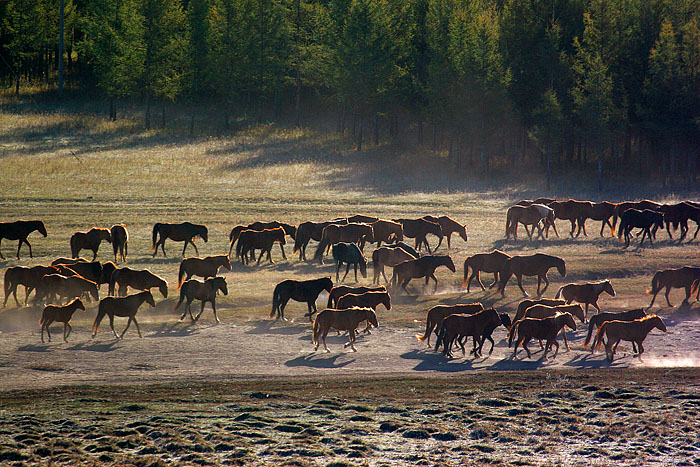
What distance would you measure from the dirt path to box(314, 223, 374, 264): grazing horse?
350 inches

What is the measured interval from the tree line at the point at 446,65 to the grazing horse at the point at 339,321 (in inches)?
1590

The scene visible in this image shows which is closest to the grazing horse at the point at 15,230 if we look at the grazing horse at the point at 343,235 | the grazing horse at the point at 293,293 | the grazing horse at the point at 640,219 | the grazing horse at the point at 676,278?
the grazing horse at the point at 343,235

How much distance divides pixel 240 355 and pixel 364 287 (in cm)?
505

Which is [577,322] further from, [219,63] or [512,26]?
[219,63]

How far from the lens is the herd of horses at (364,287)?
62.0ft

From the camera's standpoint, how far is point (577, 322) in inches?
879

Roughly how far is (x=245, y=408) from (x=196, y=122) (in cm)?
6556

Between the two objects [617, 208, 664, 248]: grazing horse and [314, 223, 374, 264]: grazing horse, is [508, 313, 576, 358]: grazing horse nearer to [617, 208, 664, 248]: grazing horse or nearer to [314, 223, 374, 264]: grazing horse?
[314, 223, 374, 264]: grazing horse

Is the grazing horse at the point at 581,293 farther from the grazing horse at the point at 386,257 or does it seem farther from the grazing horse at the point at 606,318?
the grazing horse at the point at 386,257

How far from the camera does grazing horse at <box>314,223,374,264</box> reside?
30047 millimetres

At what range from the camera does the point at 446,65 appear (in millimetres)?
60875

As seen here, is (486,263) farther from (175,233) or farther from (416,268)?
(175,233)

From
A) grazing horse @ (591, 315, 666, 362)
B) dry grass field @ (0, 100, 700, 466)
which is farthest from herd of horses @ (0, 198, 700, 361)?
dry grass field @ (0, 100, 700, 466)

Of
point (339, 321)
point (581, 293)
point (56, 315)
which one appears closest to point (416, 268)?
point (581, 293)
